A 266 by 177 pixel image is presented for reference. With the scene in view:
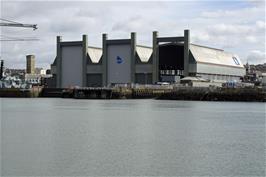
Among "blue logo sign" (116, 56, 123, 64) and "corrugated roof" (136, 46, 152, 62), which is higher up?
"corrugated roof" (136, 46, 152, 62)

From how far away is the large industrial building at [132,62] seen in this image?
10644 centimetres

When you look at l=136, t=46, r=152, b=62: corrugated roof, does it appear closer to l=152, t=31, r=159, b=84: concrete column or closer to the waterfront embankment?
l=152, t=31, r=159, b=84: concrete column

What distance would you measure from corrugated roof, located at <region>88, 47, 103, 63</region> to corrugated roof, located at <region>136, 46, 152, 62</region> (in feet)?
35.0

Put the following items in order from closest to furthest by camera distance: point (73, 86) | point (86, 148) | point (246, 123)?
point (86, 148)
point (246, 123)
point (73, 86)

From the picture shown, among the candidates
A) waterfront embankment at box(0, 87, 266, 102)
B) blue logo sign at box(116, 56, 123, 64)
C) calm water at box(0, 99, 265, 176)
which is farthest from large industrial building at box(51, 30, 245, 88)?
calm water at box(0, 99, 265, 176)

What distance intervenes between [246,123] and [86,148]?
64.7 ft

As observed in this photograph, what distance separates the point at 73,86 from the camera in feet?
382

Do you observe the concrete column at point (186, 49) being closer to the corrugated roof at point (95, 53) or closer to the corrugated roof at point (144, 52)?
the corrugated roof at point (144, 52)

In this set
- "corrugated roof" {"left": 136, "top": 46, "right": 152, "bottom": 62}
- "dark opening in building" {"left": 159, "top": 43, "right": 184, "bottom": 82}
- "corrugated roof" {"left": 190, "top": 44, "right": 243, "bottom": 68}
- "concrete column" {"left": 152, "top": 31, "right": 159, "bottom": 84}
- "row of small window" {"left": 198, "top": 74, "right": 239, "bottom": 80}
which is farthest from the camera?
"row of small window" {"left": 198, "top": 74, "right": 239, "bottom": 80}

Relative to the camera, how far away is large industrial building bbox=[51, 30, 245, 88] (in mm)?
106438

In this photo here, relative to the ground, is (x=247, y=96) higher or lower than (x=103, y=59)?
lower

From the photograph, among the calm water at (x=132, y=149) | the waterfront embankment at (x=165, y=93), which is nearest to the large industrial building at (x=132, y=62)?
the waterfront embankment at (x=165, y=93)

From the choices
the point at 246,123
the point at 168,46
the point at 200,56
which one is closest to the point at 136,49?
the point at 168,46

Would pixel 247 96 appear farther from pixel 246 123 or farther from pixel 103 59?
pixel 246 123
